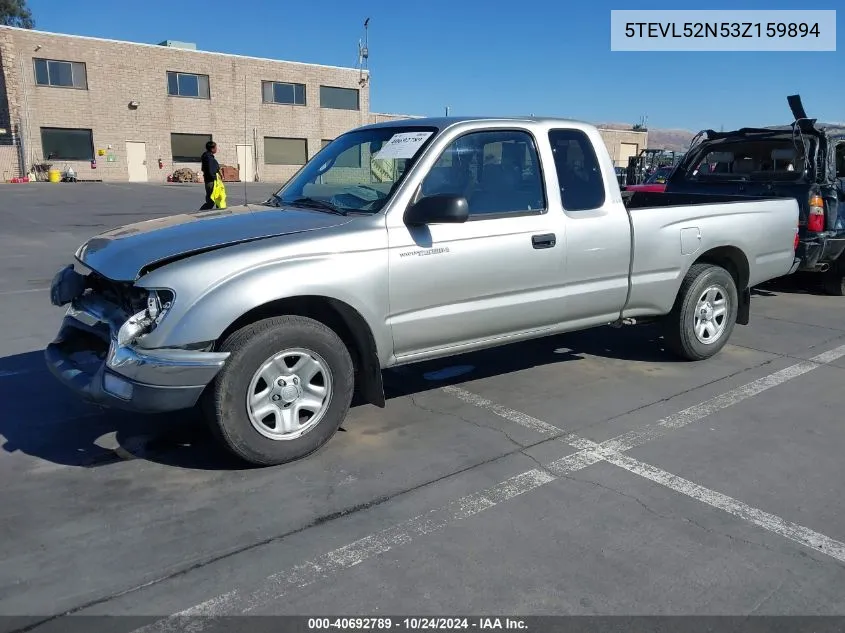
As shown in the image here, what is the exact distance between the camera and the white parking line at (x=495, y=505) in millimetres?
2670

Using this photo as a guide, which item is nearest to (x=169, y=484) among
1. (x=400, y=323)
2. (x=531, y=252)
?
(x=400, y=323)

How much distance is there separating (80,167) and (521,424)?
128 ft

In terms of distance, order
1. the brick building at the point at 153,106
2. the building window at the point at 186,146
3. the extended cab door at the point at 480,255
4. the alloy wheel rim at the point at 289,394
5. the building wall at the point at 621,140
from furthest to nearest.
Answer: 1. the building wall at the point at 621,140
2. the building window at the point at 186,146
3. the brick building at the point at 153,106
4. the extended cab door at the point at 480,255
5. the alloy wheel rim at the point at 289,394

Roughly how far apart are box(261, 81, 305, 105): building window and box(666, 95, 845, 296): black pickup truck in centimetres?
3694

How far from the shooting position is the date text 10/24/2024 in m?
2.54

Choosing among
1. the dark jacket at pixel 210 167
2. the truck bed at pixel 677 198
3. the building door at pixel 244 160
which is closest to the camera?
the truck bed at pixel 677 198

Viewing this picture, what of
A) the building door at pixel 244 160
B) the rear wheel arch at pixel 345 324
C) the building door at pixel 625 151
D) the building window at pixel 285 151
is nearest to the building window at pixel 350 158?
the rear wheel arch at pixel 345 324

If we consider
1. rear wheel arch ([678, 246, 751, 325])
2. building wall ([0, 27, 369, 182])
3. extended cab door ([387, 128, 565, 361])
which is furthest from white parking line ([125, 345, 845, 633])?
building wall ([0, 27, 369, 182])

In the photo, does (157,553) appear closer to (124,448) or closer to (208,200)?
(124,448)

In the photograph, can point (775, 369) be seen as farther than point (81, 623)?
Yes

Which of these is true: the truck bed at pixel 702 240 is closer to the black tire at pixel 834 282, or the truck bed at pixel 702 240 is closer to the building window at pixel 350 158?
the building window at pixel 350 158

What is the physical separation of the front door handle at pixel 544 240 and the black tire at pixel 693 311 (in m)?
1.61

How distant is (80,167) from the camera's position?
37.2m

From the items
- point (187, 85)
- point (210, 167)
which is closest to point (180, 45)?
point (187, 85)
